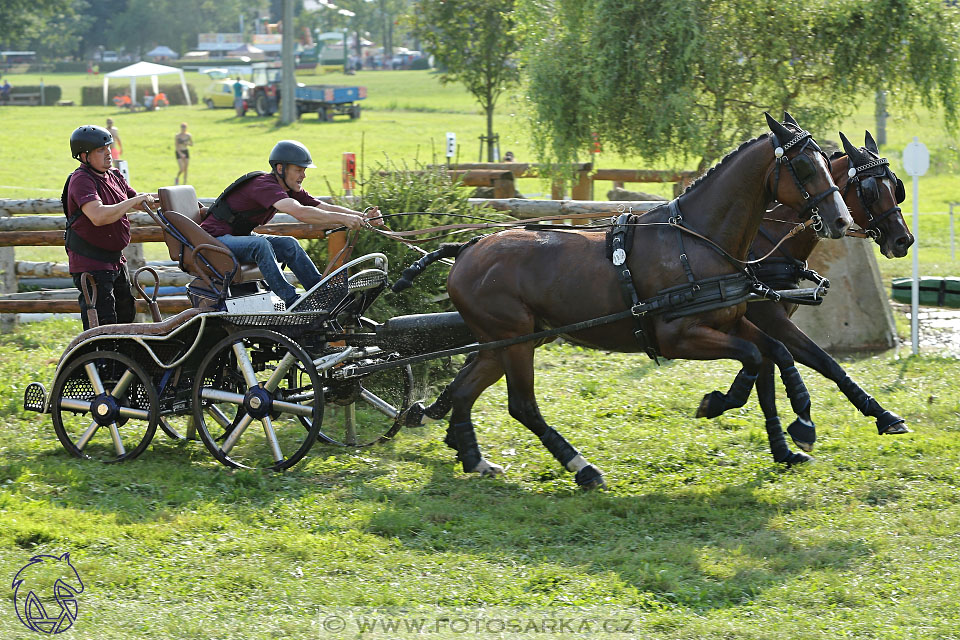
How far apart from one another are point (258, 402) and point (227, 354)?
560 mm

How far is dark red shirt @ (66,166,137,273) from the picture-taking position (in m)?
7.26

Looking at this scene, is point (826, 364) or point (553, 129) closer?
point (826, 364)

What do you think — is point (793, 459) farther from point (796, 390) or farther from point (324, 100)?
point (324, 100)

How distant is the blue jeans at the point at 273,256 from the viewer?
7.08 meters

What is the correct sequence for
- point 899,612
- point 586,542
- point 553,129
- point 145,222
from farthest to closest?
point 553,129, point 145,222, point 586,542, point 899,612

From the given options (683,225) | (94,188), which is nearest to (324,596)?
(683,225)

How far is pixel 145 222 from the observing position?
35.5ft

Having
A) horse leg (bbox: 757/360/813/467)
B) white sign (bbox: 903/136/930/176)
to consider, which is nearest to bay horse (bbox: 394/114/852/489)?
horse leg (bbox: 757/360/813/467)

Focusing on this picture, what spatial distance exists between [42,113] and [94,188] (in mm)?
45895

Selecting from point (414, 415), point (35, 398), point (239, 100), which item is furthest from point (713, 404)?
point (239, 100)

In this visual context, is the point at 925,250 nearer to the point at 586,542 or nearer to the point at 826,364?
the point at 826,364

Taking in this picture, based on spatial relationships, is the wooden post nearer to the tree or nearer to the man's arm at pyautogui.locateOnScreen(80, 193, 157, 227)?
the man's arm at pyautogui.locateOnScreen(80, 193, 157, 227)

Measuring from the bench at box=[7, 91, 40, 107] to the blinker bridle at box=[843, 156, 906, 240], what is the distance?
54.1 metres

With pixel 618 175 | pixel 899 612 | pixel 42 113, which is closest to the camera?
pixel 899 612
